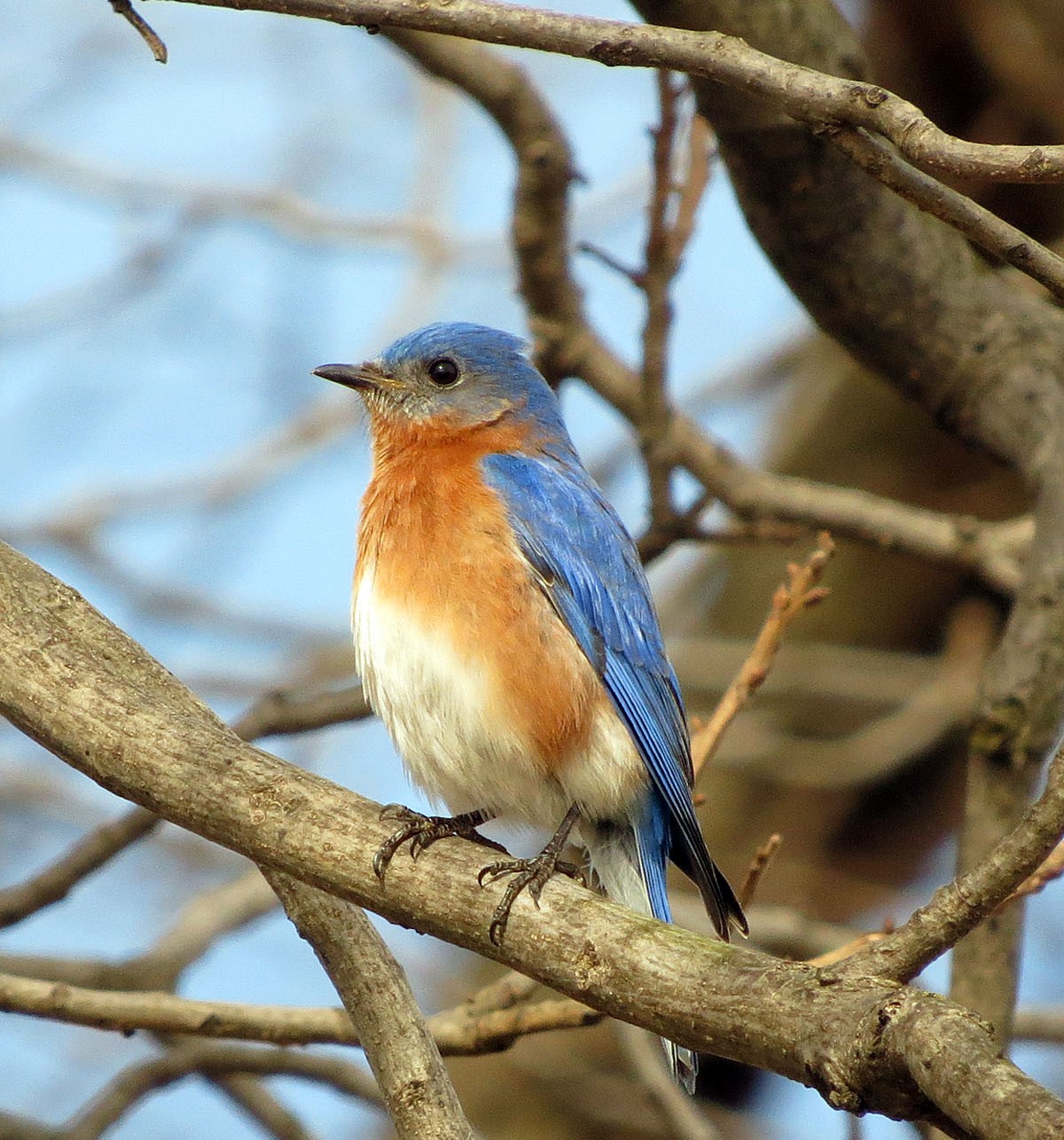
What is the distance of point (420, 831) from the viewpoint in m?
3.27

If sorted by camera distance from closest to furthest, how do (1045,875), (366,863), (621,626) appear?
(366,863) → (1045,875) → (621,626)

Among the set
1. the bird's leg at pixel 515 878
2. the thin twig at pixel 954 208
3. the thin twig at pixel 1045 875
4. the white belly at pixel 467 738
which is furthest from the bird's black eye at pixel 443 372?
the thin twig at pixel 1045 875

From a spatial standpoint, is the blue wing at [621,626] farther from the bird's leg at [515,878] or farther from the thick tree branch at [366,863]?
the thick tree branch at [366,863]

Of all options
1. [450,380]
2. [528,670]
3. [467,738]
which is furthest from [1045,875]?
[450,380]

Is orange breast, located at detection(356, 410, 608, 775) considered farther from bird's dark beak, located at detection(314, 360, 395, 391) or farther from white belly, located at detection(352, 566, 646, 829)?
bird's dark beak, located at detection(314, 360, 395, 391)

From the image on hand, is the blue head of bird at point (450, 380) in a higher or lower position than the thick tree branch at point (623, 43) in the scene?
higher

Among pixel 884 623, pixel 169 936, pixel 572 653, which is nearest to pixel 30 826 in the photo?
pixel 169 936

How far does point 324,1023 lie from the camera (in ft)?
12.6

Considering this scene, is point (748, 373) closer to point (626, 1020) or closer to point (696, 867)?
point (696, 867)

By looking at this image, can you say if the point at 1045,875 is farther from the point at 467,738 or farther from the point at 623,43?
the point at 623,43

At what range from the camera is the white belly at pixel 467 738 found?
4.05 m

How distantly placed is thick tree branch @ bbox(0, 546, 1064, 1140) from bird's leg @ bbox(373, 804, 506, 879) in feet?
0.08

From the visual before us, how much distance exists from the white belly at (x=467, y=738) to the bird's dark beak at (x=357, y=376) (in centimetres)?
109

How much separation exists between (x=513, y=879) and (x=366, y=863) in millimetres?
298
